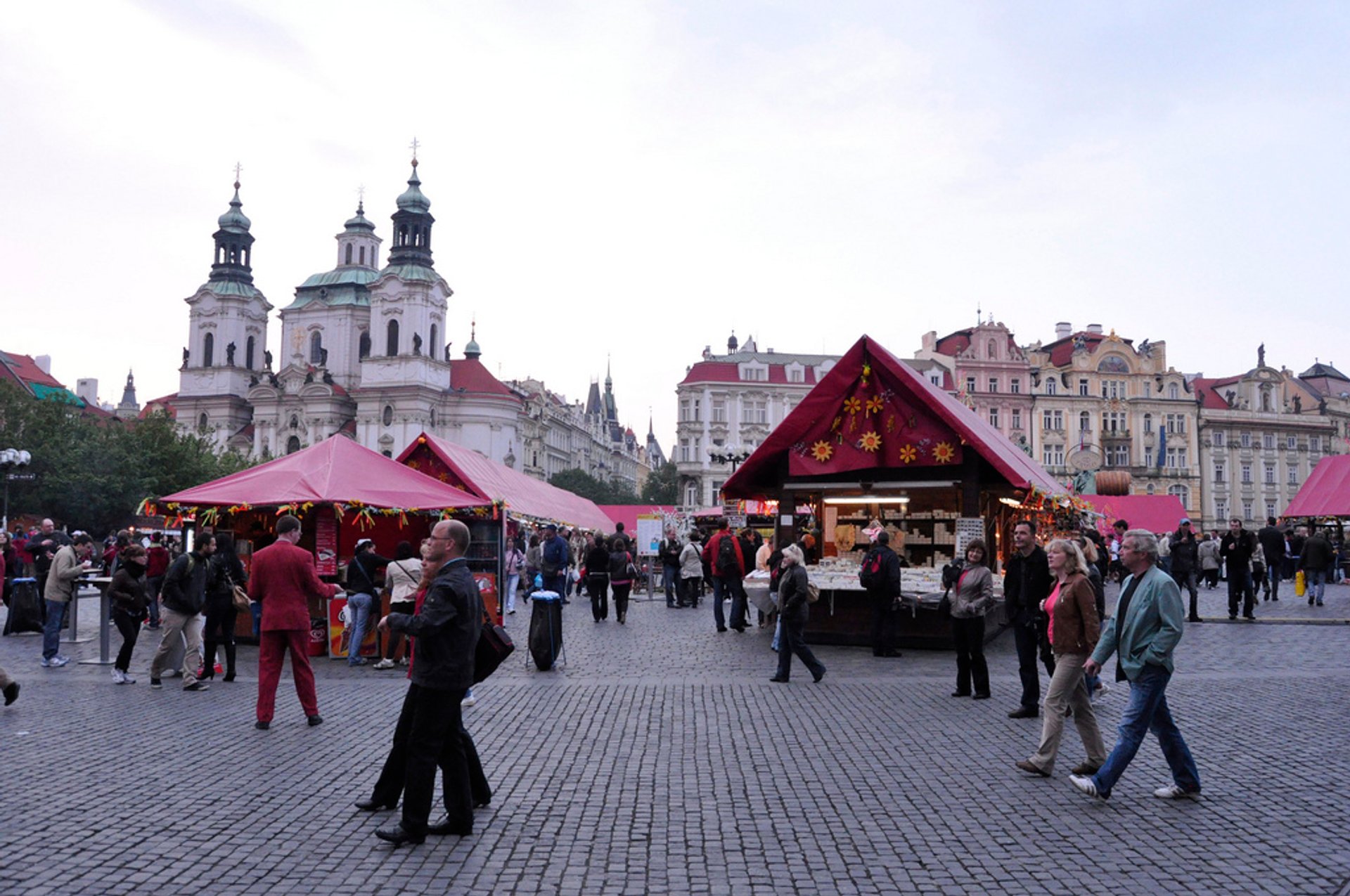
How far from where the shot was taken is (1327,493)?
75.7 ft

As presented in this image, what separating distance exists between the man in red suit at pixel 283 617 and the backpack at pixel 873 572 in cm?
693

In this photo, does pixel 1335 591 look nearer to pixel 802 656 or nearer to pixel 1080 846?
pixel 802 656

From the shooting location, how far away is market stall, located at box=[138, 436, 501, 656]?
15.7 m

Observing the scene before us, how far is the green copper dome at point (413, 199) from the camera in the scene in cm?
8850

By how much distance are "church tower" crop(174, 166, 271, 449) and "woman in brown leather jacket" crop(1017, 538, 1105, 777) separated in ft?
293

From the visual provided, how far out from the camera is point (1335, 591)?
2780 centimetres

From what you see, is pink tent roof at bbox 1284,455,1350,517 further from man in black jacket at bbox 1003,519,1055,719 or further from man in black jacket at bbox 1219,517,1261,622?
man in black jacket at bbox 1003,519,1055,719

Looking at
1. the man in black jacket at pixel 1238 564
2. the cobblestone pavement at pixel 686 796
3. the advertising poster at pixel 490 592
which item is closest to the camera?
the cobblestone pavement at pixel 686 796

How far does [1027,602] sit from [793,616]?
9.11ft

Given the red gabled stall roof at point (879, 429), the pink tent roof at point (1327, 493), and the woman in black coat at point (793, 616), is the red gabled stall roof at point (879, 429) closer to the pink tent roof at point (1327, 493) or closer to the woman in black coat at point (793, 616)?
the woman in black coat at point (793, 616)

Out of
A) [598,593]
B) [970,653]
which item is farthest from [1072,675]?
[598,593]

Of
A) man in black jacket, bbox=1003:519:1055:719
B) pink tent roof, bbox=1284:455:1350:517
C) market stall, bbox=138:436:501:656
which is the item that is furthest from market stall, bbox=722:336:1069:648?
pink tent roof, bbox=1284:455:1350:517

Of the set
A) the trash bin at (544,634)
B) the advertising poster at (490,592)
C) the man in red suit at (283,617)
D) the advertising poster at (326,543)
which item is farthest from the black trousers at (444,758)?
the advertising poster at (326,543)

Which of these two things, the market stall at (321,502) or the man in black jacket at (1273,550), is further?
the man in black jacket at (1273,550)
